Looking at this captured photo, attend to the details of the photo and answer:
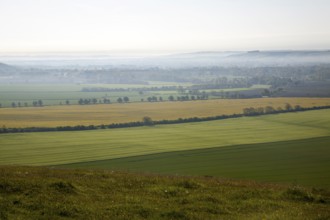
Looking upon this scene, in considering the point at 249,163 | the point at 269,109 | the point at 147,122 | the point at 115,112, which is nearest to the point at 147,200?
the point at 249,163

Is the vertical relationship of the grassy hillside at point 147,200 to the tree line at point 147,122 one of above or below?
above

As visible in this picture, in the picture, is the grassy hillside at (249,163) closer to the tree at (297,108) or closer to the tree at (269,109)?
the tree at (269,109)

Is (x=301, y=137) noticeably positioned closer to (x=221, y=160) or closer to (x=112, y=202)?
(x=221, y=160)

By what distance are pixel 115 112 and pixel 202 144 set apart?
1250 inches

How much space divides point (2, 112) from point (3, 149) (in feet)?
110

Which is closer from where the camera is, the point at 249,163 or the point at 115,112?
the point at 249,163

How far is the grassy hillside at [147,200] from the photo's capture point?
1166cm

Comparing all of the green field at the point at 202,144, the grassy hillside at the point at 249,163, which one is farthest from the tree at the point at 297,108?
the grassy hillside at the point at 249,163

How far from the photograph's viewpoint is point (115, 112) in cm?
7488

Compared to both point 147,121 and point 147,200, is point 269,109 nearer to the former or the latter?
point 147,121

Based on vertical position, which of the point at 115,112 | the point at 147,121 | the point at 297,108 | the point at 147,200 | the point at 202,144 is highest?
the point at 147,200

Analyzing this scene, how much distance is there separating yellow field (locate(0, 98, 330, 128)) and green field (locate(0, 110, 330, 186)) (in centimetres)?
722

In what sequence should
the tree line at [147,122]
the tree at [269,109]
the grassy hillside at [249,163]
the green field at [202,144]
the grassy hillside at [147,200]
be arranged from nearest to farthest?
the grassy hillside at [147,200]
the grassy hillside at [249,163]
the green field at [202,144]
the tree line at [147,122]
the tree at [269,109]

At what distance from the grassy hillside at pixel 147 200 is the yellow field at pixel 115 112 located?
4588cm
